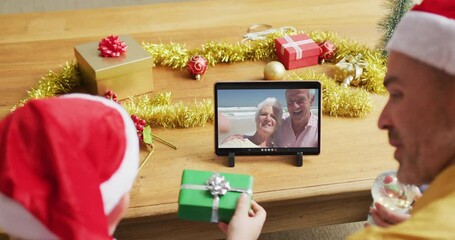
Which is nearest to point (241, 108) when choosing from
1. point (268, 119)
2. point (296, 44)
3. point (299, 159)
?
point (268, 119)

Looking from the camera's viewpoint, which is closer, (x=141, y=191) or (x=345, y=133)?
(x=141, y=191)

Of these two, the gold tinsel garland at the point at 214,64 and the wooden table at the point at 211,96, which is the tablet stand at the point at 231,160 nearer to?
the wooden table at the point at 211,96

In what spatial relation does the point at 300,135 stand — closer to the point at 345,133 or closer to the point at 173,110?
the point at 345,133

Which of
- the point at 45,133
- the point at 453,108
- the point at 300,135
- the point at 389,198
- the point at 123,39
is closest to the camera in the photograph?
the point at 45,133

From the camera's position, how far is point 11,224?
2.40 ft

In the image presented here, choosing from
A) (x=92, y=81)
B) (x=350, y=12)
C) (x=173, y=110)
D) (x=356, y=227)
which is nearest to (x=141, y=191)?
(x=173, y=110)

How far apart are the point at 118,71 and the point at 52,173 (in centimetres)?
72

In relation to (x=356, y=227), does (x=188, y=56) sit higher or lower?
higher

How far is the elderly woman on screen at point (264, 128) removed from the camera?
1.27 metres

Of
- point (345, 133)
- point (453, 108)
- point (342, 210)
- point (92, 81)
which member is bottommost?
point (342, 210)

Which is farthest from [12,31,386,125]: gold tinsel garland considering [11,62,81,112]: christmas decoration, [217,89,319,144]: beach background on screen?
[217,89,319,144]: beach background on screen

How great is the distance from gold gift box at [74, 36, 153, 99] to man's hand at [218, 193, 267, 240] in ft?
1.58

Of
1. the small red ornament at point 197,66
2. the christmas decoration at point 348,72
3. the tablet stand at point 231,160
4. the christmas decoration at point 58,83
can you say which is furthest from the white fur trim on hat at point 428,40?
the christmas decoration at point 58,83

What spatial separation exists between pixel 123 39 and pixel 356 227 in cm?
93
